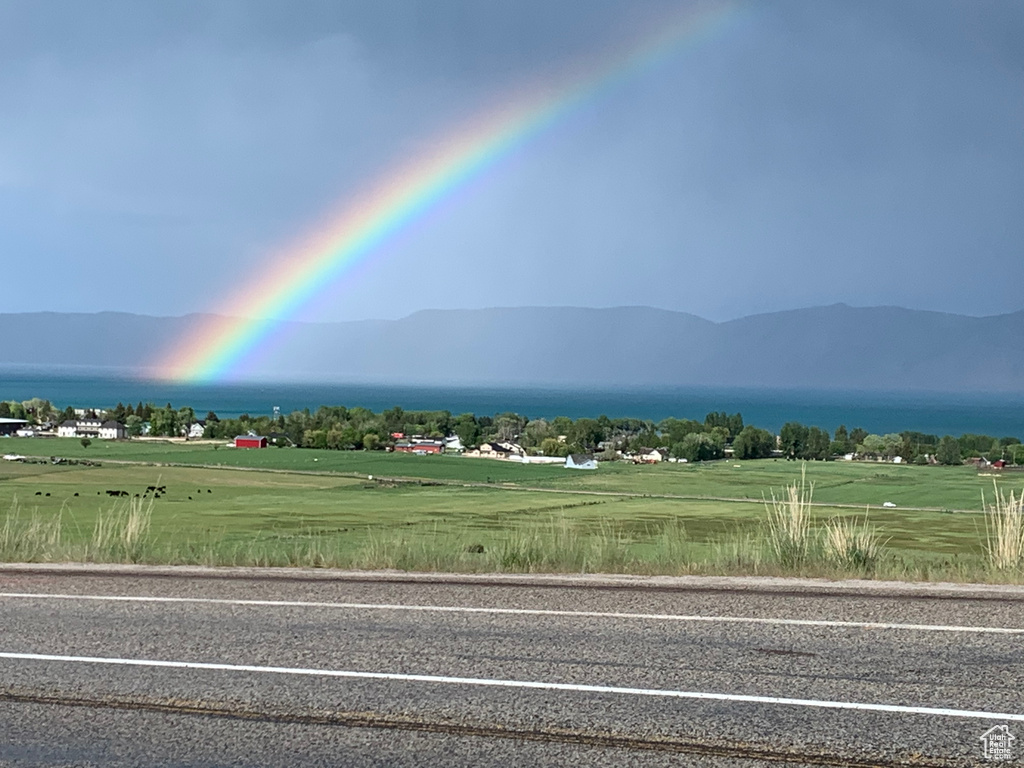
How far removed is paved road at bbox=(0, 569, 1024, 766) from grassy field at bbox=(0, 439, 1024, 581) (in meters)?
2.69

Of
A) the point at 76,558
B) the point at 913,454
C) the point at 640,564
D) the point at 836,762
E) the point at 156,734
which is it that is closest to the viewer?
the point at 836,762

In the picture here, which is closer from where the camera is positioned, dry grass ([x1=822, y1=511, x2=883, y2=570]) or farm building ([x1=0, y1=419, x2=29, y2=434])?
dry grass ([x1=822, y1=511, x2=883, y2=570])

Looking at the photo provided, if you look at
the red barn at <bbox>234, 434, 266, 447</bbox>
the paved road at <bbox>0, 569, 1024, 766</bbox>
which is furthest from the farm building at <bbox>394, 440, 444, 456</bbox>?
the paved road at <bbox>0, 569, 1024, 766</bbox>

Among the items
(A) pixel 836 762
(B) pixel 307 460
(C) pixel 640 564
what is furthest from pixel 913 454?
(A) pixel 836 762

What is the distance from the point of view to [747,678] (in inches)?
313

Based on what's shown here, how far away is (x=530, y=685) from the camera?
7.80 m

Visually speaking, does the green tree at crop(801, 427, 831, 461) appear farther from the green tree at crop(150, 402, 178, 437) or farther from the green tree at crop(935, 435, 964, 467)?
the green tree at crop(150, 402, 178, 437)

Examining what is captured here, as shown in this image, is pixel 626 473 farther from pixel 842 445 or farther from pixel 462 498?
pixel 842 445

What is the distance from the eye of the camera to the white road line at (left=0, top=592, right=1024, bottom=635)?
967cm

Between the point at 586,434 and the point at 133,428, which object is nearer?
the point at 586,434

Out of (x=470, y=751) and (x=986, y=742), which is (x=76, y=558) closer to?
(x=470, y=751)

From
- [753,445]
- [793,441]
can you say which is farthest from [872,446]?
[753,445]

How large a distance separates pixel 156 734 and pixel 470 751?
2069mm

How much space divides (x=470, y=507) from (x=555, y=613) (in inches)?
2186
